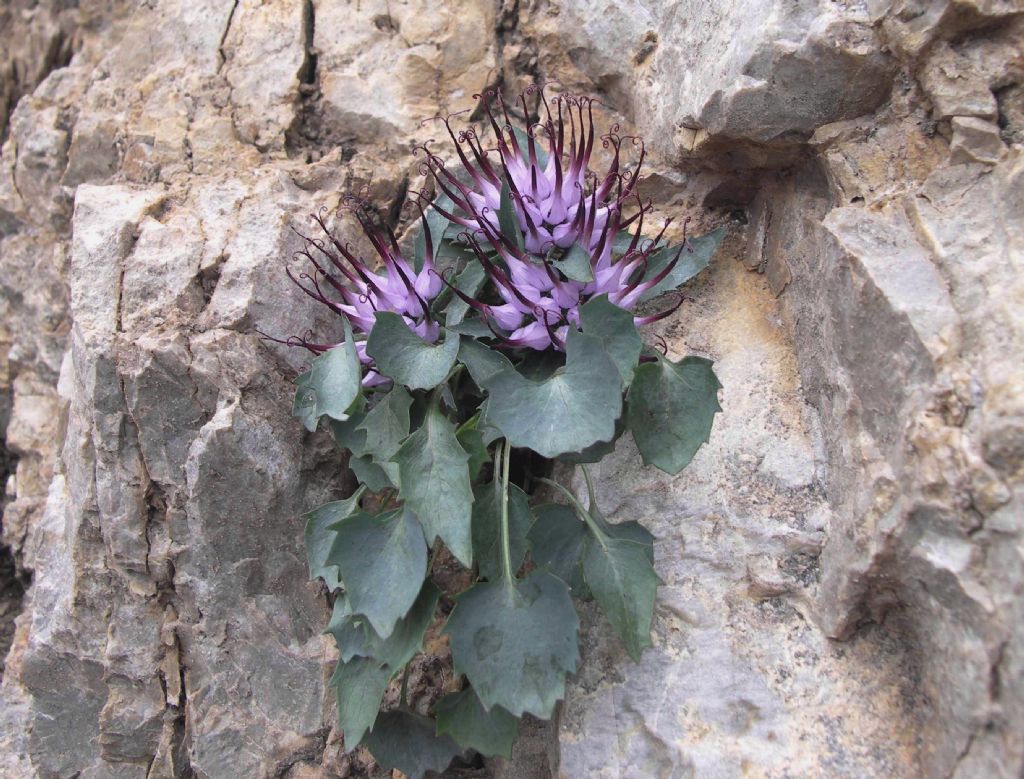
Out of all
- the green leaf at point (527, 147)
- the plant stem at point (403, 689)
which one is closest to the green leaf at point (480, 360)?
the green leaf at point (527, 147)

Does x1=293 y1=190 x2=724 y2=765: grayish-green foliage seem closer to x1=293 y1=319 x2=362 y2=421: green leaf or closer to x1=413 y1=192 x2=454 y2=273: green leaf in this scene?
x1=293 y1=319 x2=362 y2=421: green leaf

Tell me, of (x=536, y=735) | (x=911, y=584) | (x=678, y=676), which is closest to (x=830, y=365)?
(x=911, y=584)

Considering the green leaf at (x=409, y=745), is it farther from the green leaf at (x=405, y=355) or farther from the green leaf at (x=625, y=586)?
the green leaf at (x=405, y=355)

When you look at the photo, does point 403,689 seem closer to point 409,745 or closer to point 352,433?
point 409,745

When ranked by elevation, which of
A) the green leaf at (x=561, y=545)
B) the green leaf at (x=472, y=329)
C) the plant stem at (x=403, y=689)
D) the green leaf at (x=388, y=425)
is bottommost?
the plant stem at (x=403, y=689)

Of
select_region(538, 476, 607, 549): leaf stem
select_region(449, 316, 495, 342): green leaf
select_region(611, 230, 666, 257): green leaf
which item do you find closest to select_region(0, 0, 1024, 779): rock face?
select_region(538, 476, 607, 549): leaf stem

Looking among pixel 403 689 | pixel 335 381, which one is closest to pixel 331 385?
pixel 335 381
